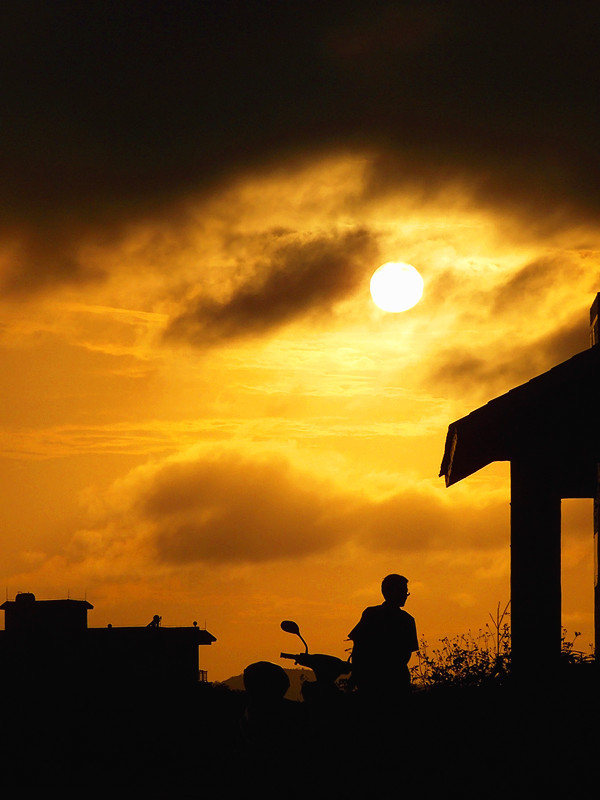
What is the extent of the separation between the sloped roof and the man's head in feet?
4.05

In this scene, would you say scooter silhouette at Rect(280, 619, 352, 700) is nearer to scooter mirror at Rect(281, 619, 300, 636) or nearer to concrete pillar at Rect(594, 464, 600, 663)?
scooter mirror at Rect(281, 619, 300, 636)

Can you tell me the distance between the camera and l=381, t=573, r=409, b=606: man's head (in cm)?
955

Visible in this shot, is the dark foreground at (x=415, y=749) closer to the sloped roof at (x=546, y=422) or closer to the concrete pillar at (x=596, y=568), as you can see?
the concrete pillar at (x=596, y=568)

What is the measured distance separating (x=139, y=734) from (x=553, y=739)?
443 inches

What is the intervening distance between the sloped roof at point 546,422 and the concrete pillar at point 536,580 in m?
0.22

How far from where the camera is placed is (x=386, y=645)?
940cm

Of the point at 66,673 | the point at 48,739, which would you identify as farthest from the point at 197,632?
the point at 48,739

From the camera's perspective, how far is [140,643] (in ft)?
200

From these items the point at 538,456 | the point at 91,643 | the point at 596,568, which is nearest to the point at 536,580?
the point at 538,456

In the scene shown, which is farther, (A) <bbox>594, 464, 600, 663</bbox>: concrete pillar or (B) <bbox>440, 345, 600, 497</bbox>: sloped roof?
(A) <bbox>594, 464, 600, 663</bbox>: concrete pillar

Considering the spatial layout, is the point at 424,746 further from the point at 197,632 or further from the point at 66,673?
the point at 197,632

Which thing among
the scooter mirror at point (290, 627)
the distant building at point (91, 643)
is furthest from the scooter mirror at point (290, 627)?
the distant building at point (91, 643)

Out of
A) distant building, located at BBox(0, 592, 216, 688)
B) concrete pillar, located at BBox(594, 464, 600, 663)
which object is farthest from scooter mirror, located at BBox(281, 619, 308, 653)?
distant building, located at BBox(0, 592, 216, 688)

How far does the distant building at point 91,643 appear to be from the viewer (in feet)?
184
